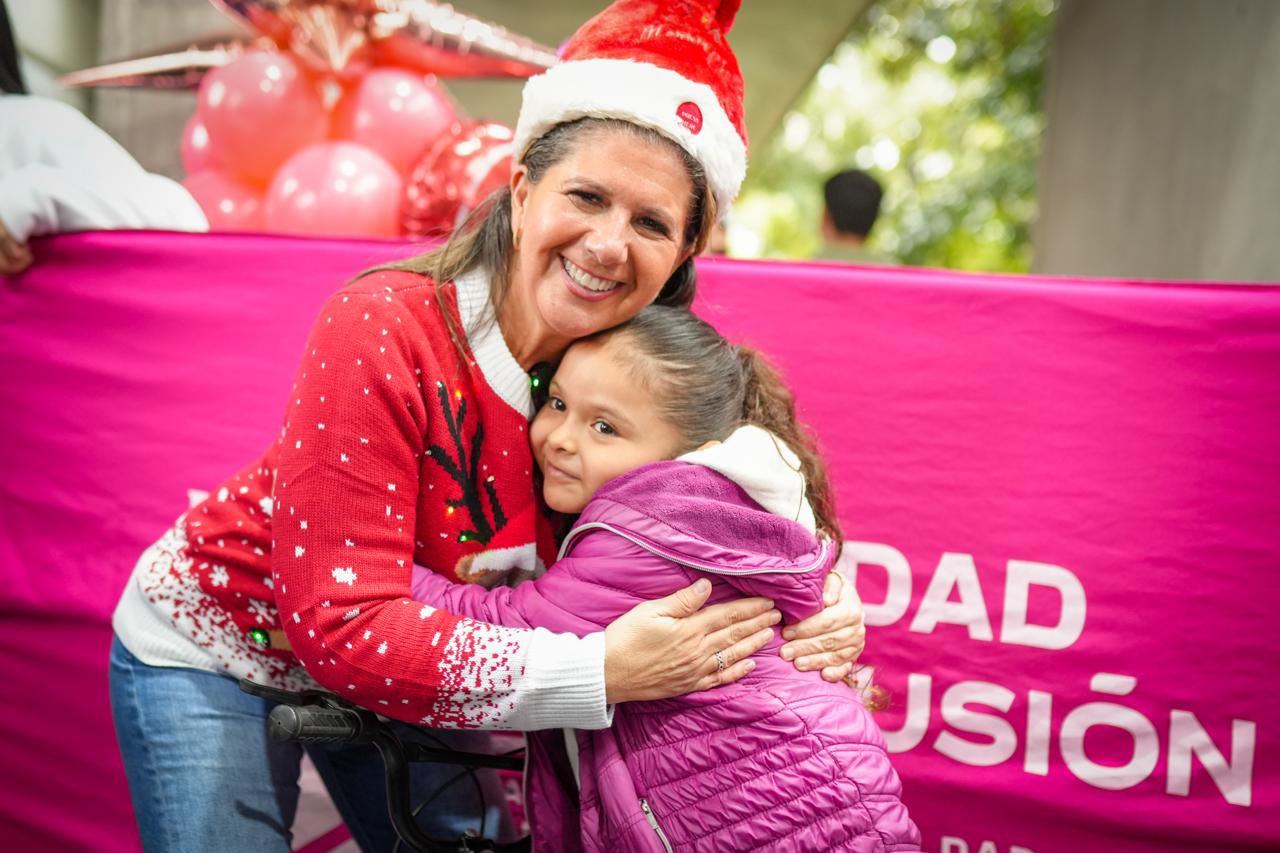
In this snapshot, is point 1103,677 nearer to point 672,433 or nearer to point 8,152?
point 672,433

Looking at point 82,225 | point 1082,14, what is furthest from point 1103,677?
point 1082,14

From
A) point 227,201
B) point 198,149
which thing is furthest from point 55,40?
point 227,201

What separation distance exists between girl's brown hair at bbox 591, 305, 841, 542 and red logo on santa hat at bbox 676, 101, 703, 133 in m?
0.36

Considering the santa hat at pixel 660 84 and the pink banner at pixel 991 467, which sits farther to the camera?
→ the pink banner at pixel 991 467

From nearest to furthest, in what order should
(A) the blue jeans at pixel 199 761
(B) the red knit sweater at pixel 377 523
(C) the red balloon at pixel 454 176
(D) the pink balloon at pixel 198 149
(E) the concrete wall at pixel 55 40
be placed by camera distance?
1. (B) the red knit sweater at pixel 377 523
2. (A) the blue jeans at pixel 199 761
3. (C) the red balloon at pixel 454 176
4. (D) the pink balloon at pixel 198 149
5. (E) the concrete wall at pixel 55 40

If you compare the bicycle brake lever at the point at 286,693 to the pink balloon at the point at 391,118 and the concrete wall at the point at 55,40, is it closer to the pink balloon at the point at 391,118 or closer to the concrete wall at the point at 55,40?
the pink balloon at the point at 391,118

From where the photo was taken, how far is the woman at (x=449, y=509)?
4.48 ft

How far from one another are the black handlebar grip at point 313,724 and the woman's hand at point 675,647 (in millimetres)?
403

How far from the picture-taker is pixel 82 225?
2.34 metres

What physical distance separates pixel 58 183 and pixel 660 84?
1666 mm

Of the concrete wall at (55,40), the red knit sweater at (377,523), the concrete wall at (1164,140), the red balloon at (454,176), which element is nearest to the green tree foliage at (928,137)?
the concrete wall at (1164,140)

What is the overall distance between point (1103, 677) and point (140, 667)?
1929mm

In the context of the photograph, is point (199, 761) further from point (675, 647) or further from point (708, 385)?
point (708, 385)

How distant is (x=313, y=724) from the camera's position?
140cm
